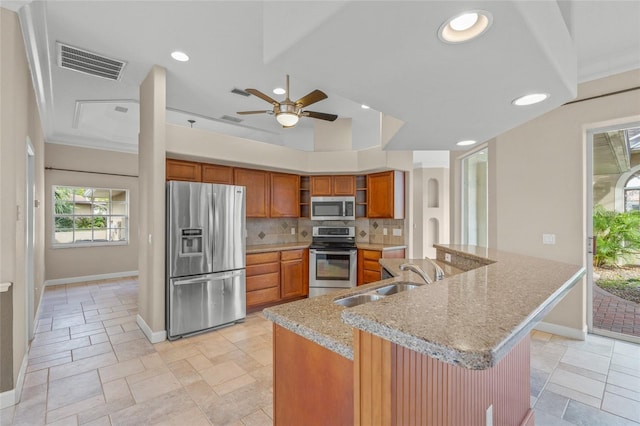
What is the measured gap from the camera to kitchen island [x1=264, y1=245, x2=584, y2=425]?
2.14 ft

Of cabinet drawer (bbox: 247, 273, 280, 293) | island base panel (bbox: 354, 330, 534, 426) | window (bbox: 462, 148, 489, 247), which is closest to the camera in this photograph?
island base panel (bbox: 354, 330, 534, 426)

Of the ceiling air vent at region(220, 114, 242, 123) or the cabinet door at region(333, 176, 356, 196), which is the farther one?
the cabinet door at region(333, 176, 356, 196)

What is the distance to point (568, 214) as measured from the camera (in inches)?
126

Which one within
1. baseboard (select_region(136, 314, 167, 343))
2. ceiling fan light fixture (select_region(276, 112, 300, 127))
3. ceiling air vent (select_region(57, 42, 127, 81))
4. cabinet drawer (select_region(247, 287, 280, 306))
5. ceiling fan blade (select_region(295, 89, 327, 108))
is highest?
ceiling air vent (select_region(57, 42, 127, 81))

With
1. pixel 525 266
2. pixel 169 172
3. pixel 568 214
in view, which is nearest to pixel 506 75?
pixel 525 266

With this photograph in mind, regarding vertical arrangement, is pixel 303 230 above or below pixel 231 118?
below

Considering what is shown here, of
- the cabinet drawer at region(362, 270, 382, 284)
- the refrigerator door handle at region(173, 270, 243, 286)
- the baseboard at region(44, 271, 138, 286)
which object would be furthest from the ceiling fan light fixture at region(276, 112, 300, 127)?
the baseboard at region(44, 271, 138, 286)

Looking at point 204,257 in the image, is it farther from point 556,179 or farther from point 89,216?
point 89,216

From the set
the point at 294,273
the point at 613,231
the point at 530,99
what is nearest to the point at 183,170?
the point at 294,273

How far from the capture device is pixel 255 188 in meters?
4.50

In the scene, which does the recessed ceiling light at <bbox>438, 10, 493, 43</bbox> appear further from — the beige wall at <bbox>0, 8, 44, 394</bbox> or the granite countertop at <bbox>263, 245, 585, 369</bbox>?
the beige wall at <bbox>0, 8, 44, 394</bbox>

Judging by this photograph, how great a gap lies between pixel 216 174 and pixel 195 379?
2535mm

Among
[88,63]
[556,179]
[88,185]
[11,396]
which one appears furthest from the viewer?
[88,185]

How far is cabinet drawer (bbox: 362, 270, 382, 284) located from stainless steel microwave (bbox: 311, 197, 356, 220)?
0.94 meters
